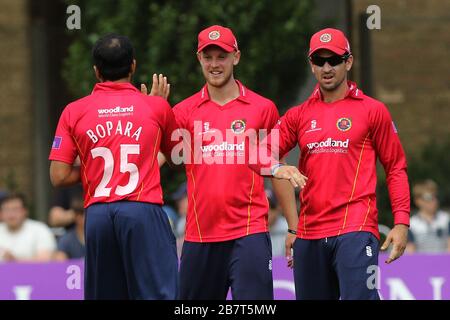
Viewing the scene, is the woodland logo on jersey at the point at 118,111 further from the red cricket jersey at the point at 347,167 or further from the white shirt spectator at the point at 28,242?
the white shirt spectator at the point at 28,242

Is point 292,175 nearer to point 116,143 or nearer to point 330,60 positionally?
point 330,60

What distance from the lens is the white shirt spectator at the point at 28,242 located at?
13.3 meters

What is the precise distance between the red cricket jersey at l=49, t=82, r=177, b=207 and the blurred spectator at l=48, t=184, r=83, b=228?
5364 mm

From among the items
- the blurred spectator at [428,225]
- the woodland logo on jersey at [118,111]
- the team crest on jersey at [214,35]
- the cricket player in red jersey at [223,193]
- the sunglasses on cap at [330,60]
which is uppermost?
the team crest on jersey at [214,35]

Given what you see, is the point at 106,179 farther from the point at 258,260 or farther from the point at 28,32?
the point at 28,32

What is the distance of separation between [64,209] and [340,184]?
7.28 meters

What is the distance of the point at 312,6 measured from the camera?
15.0 meters

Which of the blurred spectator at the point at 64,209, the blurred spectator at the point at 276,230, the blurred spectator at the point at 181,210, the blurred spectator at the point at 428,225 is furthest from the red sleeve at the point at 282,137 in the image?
the blurred spectator at the point at 428,225

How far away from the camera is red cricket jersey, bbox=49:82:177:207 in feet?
27.1

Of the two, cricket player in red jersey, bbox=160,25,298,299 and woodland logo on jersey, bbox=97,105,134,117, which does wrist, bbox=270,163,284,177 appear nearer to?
cricket player in red jersey, bbox=160,25,298,299

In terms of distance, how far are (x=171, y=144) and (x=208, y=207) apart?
627 mm

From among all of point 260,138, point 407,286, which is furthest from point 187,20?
point 260,138

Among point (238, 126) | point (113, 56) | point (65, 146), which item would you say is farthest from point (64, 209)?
point (113, 56)

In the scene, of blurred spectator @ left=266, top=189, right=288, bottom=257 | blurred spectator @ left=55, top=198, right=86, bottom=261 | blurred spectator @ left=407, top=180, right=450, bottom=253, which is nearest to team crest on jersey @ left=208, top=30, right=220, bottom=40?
blurred spectator @ left=266, top=189, right=288, bottom=257
